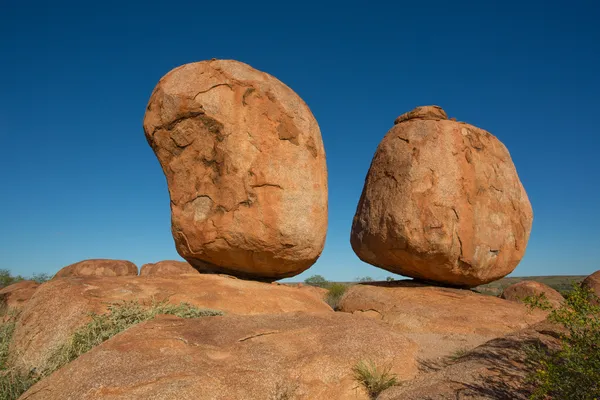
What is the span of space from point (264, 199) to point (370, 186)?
13.0 ft

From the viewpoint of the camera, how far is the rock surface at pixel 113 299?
5.56m

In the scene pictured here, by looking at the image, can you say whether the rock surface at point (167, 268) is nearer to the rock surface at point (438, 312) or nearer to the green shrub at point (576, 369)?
the rock surface at point (438, 312)

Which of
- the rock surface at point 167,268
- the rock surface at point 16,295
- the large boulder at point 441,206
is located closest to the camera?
the large boulder at point 441,206

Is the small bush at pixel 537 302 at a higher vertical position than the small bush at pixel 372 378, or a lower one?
higher

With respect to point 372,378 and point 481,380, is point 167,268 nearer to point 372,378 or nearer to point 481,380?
point 372,378

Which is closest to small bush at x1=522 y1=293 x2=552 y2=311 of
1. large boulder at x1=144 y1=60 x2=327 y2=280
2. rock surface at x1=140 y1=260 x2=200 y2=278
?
large boulder at x1=144 y1=60 x2=327 y2=280

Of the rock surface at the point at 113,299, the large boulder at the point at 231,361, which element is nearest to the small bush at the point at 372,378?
the large boulder at the point at 231,361

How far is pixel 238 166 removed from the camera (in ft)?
25.8

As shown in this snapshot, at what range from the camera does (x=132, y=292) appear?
6504 millimetres

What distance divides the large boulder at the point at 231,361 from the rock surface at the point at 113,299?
4.44 ft

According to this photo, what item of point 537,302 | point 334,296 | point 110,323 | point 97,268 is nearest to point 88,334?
point 110,323

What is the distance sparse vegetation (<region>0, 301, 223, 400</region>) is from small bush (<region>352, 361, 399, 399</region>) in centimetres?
250

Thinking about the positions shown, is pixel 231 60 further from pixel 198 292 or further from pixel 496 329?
pixel 496 329

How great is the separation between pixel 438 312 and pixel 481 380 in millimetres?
5267
